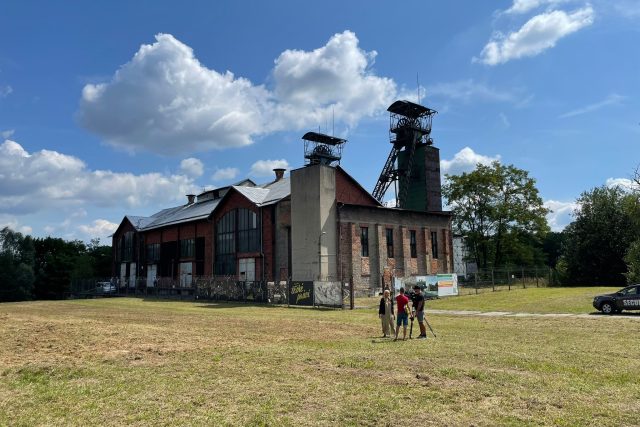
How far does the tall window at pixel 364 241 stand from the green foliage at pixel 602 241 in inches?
911

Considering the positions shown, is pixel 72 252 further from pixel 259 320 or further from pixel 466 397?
pixel 466 397

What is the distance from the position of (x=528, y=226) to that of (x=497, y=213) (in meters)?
4.32

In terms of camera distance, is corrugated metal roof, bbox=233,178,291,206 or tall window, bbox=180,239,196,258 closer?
corrugated metal roof, bbox=233,178,291,206

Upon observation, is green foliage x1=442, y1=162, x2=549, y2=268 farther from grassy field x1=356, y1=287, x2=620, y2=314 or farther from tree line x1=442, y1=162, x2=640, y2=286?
grassy field x1=356, y1=287, x2=620, y2=314

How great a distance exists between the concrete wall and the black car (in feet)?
72.4

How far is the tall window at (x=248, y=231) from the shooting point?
49.6 metres

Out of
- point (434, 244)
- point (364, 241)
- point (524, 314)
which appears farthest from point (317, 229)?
point (524, 314)

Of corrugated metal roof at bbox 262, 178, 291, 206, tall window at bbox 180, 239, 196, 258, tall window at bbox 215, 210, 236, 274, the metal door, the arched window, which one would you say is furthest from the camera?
the metal door

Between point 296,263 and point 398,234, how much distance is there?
471 inches

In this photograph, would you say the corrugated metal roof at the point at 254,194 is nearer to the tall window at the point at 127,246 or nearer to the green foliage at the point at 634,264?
the tall window at the point at 127,246

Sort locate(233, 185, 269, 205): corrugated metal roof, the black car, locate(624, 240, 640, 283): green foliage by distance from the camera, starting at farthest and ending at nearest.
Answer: locate(233, 185, 269, 205): corrugated metal roof → locate(624, 240, 640, 283): green foliage → the black car

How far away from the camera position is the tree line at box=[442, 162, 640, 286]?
167 feet

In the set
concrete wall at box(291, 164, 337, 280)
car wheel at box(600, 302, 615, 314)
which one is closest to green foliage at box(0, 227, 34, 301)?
concrete wall at box(291, 164, 337, 280)

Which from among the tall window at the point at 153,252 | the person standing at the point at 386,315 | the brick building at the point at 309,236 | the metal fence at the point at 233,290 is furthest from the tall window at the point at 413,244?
the tall window at the point at 153,252
